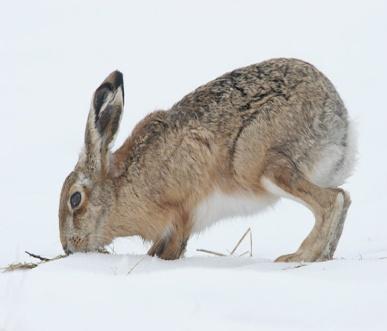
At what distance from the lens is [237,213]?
681 cm

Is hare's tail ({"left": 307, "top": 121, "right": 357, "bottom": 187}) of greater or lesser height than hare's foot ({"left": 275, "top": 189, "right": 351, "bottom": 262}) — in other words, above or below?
above

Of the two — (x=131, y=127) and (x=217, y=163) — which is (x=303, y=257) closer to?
(x=217, y=163)

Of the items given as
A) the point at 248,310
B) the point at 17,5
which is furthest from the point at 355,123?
the point at 17,5

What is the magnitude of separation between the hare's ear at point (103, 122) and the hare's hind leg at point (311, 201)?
123 cm

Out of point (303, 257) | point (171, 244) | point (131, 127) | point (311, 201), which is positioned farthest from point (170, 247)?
point (131, 127)

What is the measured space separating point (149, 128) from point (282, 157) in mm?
1185

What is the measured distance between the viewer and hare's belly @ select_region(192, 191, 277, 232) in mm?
6617

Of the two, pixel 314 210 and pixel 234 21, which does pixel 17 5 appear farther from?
pixel 314 210

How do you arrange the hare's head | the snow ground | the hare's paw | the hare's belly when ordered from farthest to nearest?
the hare's head, the hare's belly, the hare's paw, the snow ground

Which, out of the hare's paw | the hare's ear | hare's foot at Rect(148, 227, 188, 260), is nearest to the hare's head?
the hare's ear

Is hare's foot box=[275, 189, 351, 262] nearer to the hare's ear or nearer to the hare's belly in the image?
the hare's belly

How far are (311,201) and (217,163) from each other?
0.75m

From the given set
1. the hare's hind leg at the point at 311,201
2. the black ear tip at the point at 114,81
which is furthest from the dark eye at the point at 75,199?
the hare's hind leg at the point at 311,201

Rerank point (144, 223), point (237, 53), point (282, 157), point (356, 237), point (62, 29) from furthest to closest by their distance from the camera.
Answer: point (62, 29) < point (237, 53) < point (356, 237) < point (144, 223) < point (282, 157)
